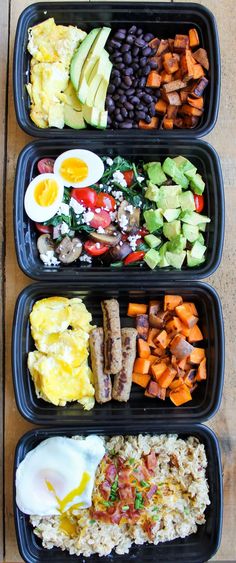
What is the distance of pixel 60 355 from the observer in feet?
9.36

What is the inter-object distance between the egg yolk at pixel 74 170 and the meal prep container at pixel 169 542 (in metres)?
1.06

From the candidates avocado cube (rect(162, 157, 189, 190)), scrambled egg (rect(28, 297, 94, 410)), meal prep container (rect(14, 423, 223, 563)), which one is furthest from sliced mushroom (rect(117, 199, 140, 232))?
meal prep container (rect(14, 423, 223, 563))

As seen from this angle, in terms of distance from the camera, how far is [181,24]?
3020 mm

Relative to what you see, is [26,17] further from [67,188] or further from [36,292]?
[36,292]

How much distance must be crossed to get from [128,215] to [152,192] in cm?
15

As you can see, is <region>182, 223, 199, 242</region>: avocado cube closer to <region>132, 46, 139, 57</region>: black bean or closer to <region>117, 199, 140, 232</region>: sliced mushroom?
<region>117, 199, 140, 232</region>: sliced mushroom

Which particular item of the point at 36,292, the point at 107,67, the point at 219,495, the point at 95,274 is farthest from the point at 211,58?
the point at 219,495

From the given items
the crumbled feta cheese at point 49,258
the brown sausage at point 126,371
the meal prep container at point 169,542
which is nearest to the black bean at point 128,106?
the crumbled feta cheese at point 49,258

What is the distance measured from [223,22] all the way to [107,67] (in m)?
0.63

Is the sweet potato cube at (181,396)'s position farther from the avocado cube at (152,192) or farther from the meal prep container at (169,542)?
the avocado cube at (152,192)

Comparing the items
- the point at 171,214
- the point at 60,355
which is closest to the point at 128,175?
the point at 171,214

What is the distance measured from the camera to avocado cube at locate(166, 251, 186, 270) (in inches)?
113

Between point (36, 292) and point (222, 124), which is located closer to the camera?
point (36, 292)

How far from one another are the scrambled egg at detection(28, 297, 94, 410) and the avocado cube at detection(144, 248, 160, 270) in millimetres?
389
